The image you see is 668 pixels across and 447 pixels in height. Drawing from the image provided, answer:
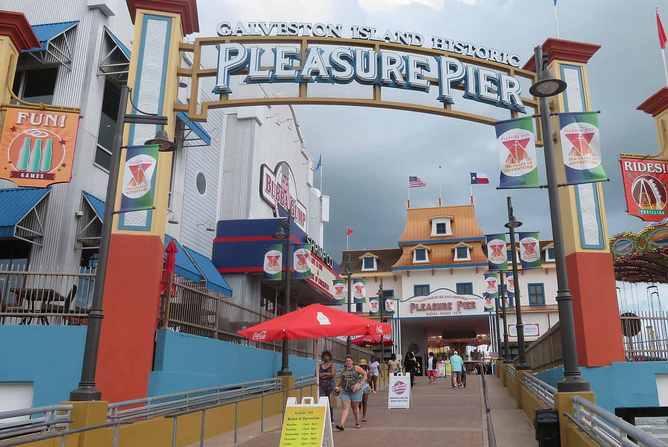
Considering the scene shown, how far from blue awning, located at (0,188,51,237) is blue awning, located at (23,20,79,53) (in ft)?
12.4

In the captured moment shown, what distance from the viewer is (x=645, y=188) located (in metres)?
16.9

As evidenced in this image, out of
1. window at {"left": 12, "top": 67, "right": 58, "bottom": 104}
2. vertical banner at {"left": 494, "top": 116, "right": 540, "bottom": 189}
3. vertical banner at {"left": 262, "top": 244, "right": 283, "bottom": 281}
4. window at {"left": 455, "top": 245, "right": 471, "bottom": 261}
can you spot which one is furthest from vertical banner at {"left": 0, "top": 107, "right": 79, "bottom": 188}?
window at {"left": 455, "top": 245, "right": 471, "bottom": 261}

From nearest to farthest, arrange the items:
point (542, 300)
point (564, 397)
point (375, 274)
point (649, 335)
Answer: point (564, 397)
point (649, 335)
point (542, 300)
point (375, 274)

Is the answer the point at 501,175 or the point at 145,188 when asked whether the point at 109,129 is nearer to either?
the point at 145,188

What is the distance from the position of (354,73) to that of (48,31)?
357 inches

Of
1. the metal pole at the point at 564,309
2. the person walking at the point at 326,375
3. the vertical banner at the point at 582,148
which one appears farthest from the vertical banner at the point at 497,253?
the metal pole at the point at 564,309

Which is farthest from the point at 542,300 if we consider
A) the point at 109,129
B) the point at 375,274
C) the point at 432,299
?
the point at 109,129

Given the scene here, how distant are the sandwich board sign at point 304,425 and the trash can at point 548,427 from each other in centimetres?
325

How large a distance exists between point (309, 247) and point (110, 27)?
1092cm

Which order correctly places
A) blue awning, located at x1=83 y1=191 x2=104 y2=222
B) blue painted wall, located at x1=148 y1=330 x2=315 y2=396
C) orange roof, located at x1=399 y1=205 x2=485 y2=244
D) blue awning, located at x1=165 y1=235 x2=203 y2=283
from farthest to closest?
orange roof, located at x1=399 y1=205 x2=485 y2=244, blue awning, located at x1=165 y1=235 x2=203 y2=283, blue awning, located at x1=83 y1=191 x2=104 y2=222, blue painted wall, located at x1=148 y1=330 x2=315 y2=396

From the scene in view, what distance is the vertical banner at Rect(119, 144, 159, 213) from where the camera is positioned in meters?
10.5

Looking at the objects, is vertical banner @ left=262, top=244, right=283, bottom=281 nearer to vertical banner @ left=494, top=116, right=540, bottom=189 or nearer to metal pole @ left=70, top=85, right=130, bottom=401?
metal pole @ left=70, top=85, right=130, bottom=401

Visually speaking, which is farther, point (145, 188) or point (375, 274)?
point (375, 274)

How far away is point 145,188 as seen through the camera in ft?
34.8
